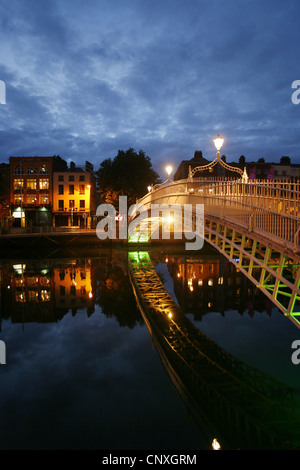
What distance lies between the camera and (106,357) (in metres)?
11.8

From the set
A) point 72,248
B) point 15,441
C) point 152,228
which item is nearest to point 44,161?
point 72,248

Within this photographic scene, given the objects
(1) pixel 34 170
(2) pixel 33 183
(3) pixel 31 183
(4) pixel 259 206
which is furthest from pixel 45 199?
(4) pixel 259 206

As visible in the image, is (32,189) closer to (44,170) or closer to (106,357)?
(44,170)

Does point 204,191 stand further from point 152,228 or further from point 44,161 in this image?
point 44,161

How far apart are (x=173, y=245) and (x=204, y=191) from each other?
91.2 feet

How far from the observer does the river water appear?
7.44 metres

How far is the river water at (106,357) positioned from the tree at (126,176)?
28.8 meters

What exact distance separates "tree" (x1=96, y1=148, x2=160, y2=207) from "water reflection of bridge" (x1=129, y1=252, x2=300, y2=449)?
40.0 meters

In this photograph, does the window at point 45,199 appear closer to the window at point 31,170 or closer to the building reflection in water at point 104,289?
the window at point 31,170

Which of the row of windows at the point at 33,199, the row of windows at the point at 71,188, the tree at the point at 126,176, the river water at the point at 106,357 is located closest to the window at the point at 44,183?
the row of windows at the point at 33,199

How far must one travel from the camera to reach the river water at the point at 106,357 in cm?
744

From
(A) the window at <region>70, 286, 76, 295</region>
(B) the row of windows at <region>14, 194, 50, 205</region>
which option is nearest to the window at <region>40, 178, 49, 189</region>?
(B) the row of windows at <region>14, 194, 50, 205</region>

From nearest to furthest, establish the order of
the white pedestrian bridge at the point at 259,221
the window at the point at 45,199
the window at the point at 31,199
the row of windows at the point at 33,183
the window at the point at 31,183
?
the white pedestrian bridge at the point at 259,221
the row of windows at the point at 33,183
the window at the point at 31,199
the window at the point at 31,183
the window at the point at 45,199
